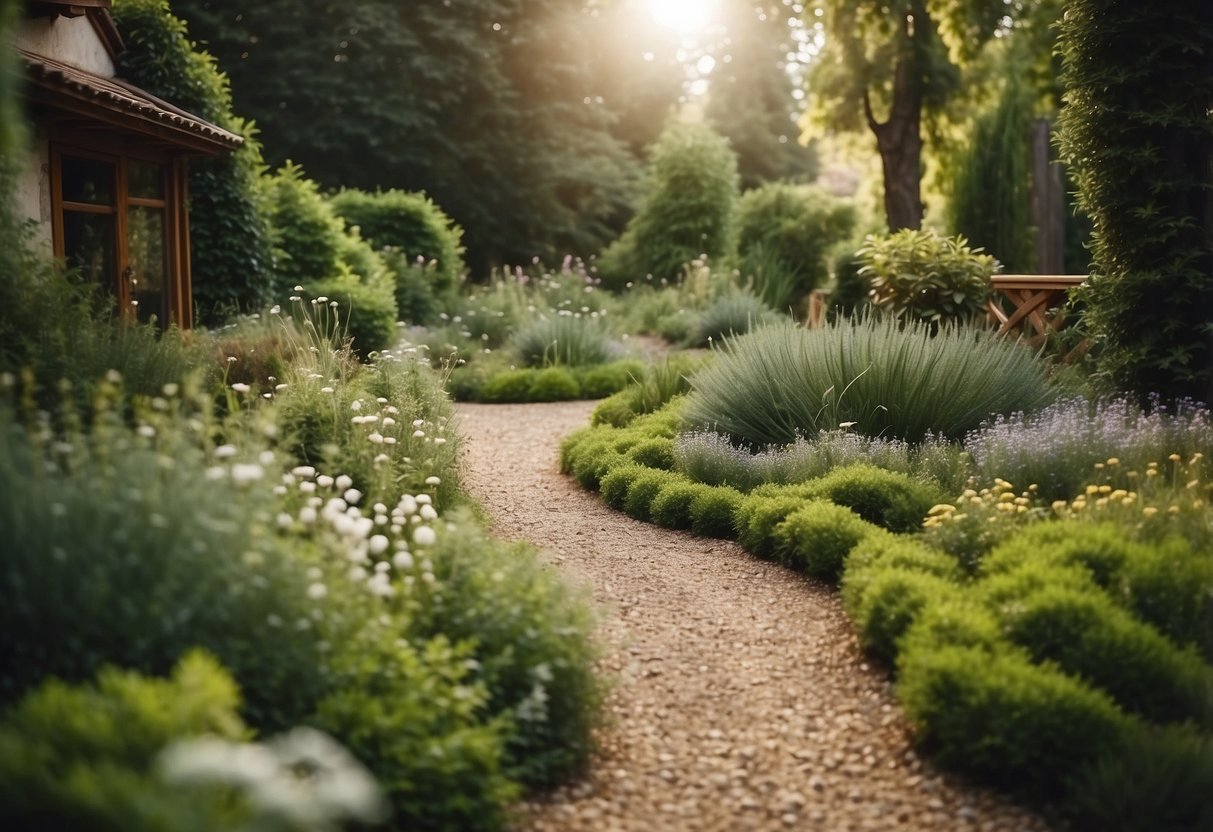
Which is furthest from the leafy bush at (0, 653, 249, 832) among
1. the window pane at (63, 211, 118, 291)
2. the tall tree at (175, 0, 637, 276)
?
the tall tree at (175, 0, 637, 276)

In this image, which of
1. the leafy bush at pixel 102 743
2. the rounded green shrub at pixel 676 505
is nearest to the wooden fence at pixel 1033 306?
the rounded green shrub at pixel 676 505

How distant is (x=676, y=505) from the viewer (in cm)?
739

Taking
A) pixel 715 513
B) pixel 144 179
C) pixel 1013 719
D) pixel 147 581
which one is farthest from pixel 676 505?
pixel 144 179

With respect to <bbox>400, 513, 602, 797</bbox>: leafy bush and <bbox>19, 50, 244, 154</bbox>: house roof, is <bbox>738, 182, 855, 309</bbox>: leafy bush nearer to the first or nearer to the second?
<bbox>19, 50, 244, 154</bbox>: house roof

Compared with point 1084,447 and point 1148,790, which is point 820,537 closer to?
point 1084,447

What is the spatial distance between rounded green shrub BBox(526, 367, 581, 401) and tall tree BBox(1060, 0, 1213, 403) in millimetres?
6617

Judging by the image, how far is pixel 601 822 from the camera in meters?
3.73

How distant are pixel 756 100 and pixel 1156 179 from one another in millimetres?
31693

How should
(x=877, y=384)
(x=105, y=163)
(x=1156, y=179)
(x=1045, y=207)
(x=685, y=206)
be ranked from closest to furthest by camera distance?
(x=1156, y=179), (x=877, y=384), (x=105, y=163), (x=1045, y=207), (x=685, y=206)

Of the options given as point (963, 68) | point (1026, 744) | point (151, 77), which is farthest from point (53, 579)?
point (963, 68)

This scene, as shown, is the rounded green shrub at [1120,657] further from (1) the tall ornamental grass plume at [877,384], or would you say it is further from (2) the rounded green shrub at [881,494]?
(1) the tall ornamental grass plume at [877,384]

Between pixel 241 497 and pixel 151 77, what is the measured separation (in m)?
10.0

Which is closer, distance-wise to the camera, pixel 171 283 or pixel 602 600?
pixel 602 600

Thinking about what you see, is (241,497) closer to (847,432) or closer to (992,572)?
(992,572)
